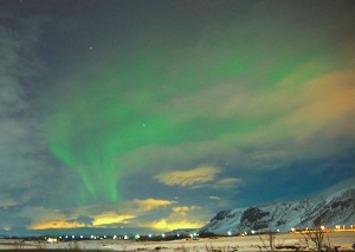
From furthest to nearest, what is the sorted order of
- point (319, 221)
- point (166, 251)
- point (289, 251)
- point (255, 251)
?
point (166, 251)
point (255, 251)
point (289, 251)
point (319, 221)

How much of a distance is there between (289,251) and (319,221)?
2341 inches

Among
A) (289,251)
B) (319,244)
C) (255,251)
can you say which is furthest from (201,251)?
(319,244)

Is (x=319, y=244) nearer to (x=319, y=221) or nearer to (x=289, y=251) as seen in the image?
(x=319, y=221)

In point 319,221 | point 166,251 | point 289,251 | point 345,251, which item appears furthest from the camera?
point 166,251

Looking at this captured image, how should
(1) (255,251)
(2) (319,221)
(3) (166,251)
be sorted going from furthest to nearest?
(3) (166,251), (1) (255,251), (2) (319,221)

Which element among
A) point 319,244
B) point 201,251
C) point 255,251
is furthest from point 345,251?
point 319,244

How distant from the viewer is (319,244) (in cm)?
2283

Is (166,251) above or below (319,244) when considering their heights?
above

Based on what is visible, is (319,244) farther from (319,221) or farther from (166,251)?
(166,251)

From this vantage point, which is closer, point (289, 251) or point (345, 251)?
point (345, 251)

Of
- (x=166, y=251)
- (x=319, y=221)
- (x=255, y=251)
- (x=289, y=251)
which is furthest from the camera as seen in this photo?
(x=166, y=251)

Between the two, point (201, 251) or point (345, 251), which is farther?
point (201, 251)

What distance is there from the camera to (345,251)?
7138 cm

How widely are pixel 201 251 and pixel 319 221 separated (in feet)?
235
